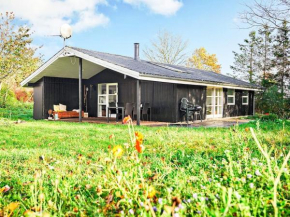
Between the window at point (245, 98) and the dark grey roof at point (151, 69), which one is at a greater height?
the dark grey roof at point (151, 69)

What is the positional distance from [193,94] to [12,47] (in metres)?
14.1

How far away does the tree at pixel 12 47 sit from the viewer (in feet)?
65.6

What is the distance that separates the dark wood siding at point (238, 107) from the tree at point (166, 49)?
11.7 m

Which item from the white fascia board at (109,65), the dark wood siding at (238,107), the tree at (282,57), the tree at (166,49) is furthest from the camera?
the tree at (166,49)

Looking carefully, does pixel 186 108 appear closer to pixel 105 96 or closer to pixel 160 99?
pixel 160 99

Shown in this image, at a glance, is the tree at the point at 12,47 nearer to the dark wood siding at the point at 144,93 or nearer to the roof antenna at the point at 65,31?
the dark wood siding at the point at 144,93

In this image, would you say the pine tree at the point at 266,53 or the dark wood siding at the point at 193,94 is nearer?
the dark wood siding at the point at 193,94

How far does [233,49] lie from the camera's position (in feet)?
94.6

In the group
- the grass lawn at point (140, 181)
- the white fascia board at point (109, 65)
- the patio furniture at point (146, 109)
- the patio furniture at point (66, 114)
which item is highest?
the white fascia board at point (109, 65)

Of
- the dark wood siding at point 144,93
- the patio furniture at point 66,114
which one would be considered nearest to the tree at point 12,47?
the dark wood siding at point 144,93

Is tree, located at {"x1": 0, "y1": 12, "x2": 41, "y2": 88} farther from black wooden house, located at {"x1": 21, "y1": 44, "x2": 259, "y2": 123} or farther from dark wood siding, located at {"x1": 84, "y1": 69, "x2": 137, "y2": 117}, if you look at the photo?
dark wood siding, located at {"x1": 84, "y1": 69, "x2": 137, "y2": 117}

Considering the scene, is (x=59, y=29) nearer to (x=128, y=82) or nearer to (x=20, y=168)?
(x=128, y=82)

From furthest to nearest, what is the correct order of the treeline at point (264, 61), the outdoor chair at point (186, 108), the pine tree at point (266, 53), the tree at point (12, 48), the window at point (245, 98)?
the pine tree at point (266, 53) → the treeline at point (264, 61) → the tree at point (12, 48) → the window at point (245, 98) → the outdoor chair at point (186, 108)

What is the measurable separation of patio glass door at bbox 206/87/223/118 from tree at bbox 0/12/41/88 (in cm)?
1381
